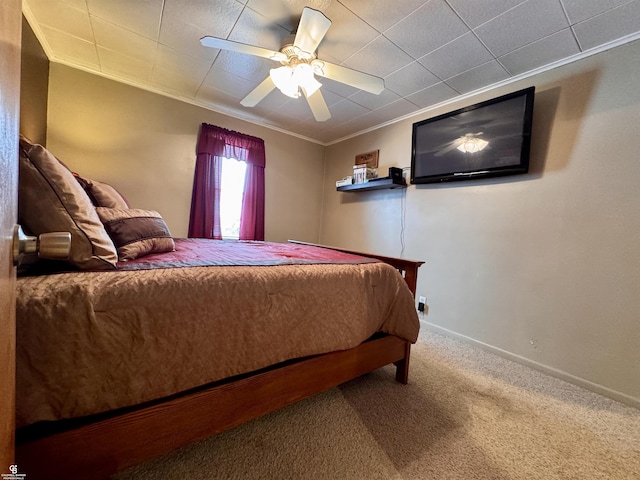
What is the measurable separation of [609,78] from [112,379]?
314 centimetres

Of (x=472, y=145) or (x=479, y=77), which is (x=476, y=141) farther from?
(x=479, y=77)

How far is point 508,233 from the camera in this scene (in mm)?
2164

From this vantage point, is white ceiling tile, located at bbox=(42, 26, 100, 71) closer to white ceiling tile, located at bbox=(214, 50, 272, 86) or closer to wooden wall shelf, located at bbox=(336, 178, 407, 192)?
white ceiling tile, located at bbox=(214, 50, 272, 86)

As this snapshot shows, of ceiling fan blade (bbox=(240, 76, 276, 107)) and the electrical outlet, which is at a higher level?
ceiling fan blade (bbox=(240, 76, 276, 107))

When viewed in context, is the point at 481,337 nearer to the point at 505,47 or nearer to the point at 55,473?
the point at 505,47

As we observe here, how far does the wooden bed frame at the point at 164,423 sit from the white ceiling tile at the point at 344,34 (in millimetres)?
2059

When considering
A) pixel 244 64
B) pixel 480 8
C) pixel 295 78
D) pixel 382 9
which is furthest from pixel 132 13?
pixel 480 8

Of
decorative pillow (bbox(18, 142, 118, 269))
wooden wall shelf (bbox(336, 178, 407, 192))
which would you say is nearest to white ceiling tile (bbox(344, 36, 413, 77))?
wooden wall shelf (bbox(336, 178, 407, 192))

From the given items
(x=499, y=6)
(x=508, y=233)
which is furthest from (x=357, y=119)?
(x=508, y=233)

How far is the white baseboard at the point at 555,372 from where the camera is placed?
1.60m

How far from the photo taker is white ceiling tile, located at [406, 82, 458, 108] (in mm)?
2393

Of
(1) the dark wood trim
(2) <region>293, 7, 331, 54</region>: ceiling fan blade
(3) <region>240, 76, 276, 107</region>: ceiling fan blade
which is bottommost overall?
(1) the dark wood trim

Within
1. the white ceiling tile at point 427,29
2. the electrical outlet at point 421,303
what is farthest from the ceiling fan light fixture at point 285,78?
the electrical outlet at point 421,303

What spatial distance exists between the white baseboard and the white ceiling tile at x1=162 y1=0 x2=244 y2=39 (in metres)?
3.11
